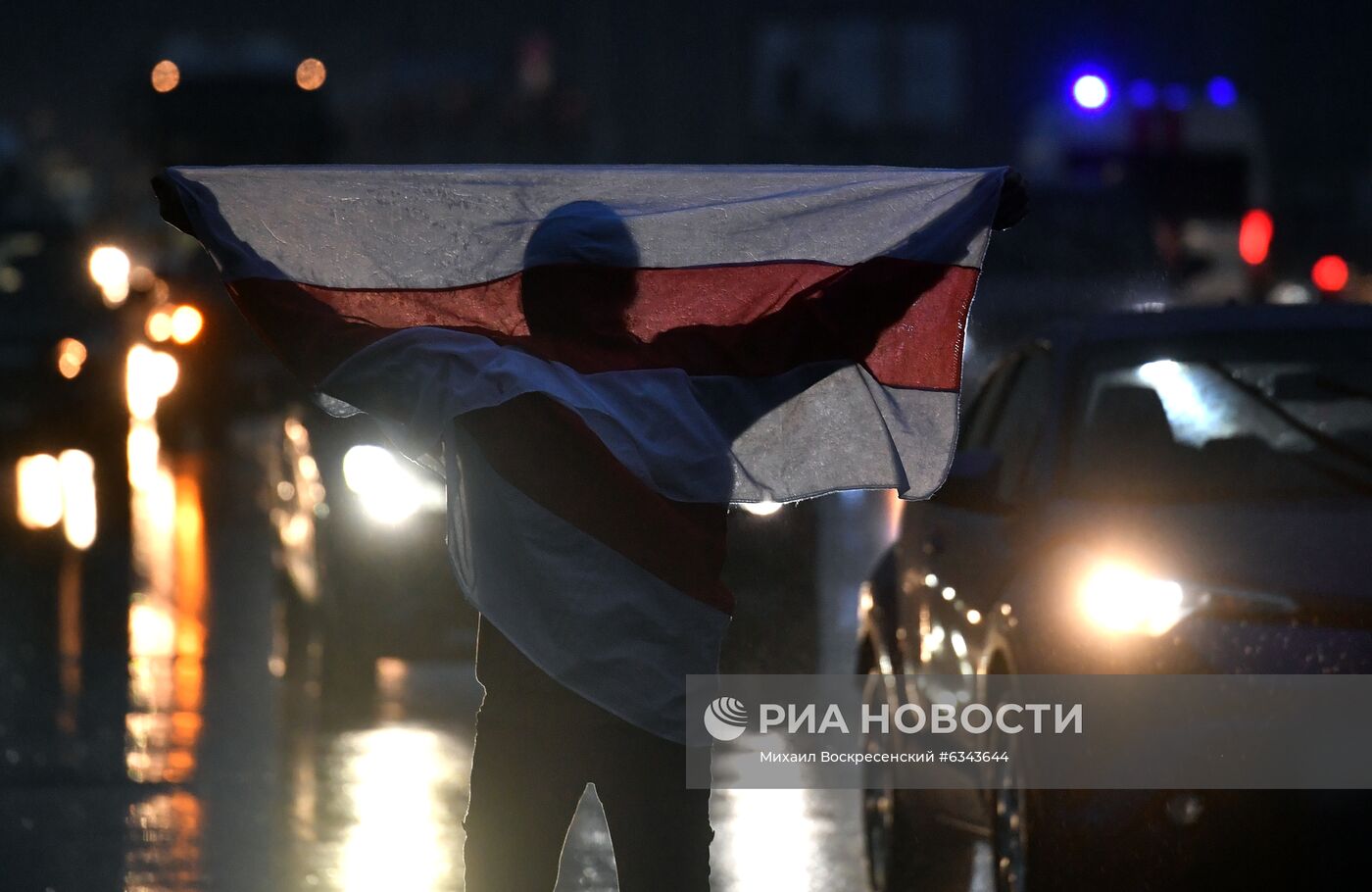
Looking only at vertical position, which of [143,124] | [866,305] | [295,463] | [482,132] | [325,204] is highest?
[482,132]

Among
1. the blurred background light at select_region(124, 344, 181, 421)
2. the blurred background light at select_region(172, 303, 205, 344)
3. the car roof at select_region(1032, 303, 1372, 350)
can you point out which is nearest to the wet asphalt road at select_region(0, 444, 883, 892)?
the car roof at select_region(1032, 303, 1372, 350)

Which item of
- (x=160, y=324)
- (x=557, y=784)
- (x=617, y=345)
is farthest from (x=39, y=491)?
(x=557, y=784)

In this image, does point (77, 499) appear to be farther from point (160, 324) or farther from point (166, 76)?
point (166, 76)

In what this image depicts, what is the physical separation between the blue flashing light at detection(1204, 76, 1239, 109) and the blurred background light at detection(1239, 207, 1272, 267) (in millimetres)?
2098

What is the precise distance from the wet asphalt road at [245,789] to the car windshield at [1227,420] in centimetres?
162

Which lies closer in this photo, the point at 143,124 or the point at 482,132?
the point at 143,124

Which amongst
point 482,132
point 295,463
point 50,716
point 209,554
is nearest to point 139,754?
point 50,716

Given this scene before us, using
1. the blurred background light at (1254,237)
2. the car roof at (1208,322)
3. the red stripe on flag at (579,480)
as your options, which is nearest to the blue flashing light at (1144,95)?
the blurred background light at (1254,237)

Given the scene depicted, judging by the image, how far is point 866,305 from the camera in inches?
198

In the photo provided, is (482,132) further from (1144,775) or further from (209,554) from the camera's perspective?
(1144,775)

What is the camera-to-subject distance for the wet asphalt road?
24.6 feet

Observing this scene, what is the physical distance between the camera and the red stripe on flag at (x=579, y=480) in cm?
437

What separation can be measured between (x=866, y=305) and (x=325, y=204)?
1.25 metres

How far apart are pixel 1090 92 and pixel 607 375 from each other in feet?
90.6
